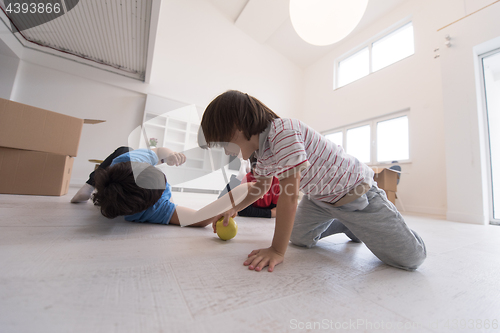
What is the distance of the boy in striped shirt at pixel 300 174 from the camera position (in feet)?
1.83

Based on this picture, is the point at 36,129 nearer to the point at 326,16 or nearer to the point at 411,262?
the point at 411,262

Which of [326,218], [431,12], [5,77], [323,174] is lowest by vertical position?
[326,218]

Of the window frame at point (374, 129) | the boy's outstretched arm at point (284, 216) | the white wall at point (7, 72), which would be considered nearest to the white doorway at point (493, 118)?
the window frame at point (374, 129)

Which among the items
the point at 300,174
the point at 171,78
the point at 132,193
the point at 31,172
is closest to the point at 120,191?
the point at 132,193

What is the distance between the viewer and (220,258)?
0.57 m

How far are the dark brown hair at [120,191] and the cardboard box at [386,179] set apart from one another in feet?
8.45

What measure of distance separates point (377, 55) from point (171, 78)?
3.68 meters

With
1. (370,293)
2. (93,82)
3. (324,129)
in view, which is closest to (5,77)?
(93,82)

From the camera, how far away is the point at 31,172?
1.61m

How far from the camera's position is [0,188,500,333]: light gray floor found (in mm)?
296

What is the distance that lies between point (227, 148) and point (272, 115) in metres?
0.18

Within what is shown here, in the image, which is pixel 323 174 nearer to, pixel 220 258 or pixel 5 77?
pixel 220 258

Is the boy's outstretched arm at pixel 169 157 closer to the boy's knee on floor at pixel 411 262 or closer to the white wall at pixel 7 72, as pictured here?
the boy's knee on floor at pixel 411 262

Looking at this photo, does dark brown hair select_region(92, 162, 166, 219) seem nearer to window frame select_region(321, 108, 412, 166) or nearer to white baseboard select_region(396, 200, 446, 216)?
white baseboard select_region(396, 200, 446, 216)
